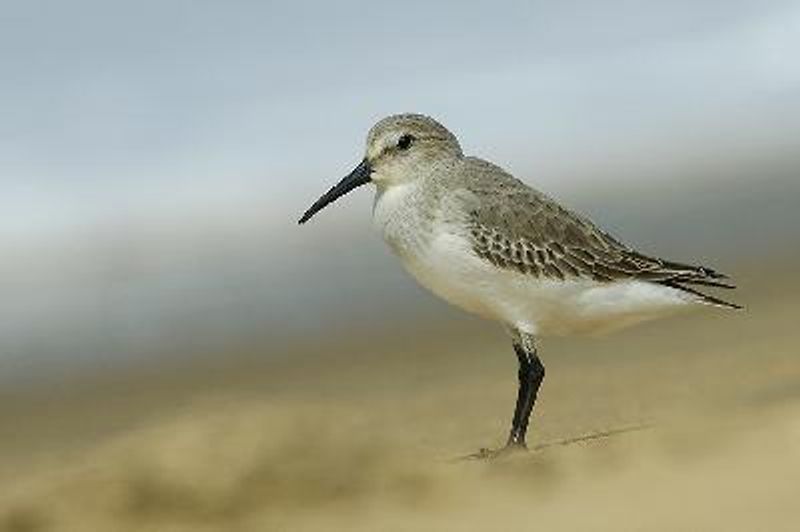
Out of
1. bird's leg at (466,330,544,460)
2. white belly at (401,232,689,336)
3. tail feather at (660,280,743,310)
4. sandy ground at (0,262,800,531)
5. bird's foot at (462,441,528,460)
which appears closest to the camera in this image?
sandy ground at (0,262,800,531)

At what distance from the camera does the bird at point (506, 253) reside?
1166 centimetres

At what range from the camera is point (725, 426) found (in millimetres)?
8180

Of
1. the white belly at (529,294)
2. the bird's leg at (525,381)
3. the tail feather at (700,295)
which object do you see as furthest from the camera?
the tail feather at (700,295)

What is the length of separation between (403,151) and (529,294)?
1076 mm

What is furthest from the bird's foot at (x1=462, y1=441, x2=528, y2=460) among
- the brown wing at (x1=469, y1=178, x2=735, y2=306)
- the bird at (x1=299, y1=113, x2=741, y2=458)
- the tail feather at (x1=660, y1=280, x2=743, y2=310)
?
the tail feather at (x1=660, y1=280, x2=743, y2=310)

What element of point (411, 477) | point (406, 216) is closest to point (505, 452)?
point (406, 216)

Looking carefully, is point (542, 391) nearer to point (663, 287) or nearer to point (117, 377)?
point (663, 287)

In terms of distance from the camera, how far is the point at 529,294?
1185 cm

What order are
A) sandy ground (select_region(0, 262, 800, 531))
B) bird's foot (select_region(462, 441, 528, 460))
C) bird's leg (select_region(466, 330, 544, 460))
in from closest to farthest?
sandy ground (select_region(0, 262, 800, 531)) → bird's foot (select_region(462, 441, 528, 460)) → bird's leg (select_region(466, 330, 544, 460))

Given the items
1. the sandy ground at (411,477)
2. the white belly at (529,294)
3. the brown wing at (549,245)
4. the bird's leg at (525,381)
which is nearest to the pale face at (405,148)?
the brown wing at (549,245)

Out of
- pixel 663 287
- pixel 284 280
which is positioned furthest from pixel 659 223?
pixel 663 287

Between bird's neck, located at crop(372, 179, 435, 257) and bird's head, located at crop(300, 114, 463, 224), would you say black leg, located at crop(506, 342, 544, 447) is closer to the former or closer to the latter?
bird's neck, located at crop(372, 179, 435, 257)

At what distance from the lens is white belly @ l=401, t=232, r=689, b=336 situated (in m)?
11.6

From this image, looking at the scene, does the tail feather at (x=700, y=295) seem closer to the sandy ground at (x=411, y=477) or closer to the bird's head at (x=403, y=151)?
the sandy ground at (x=411, y=477)
